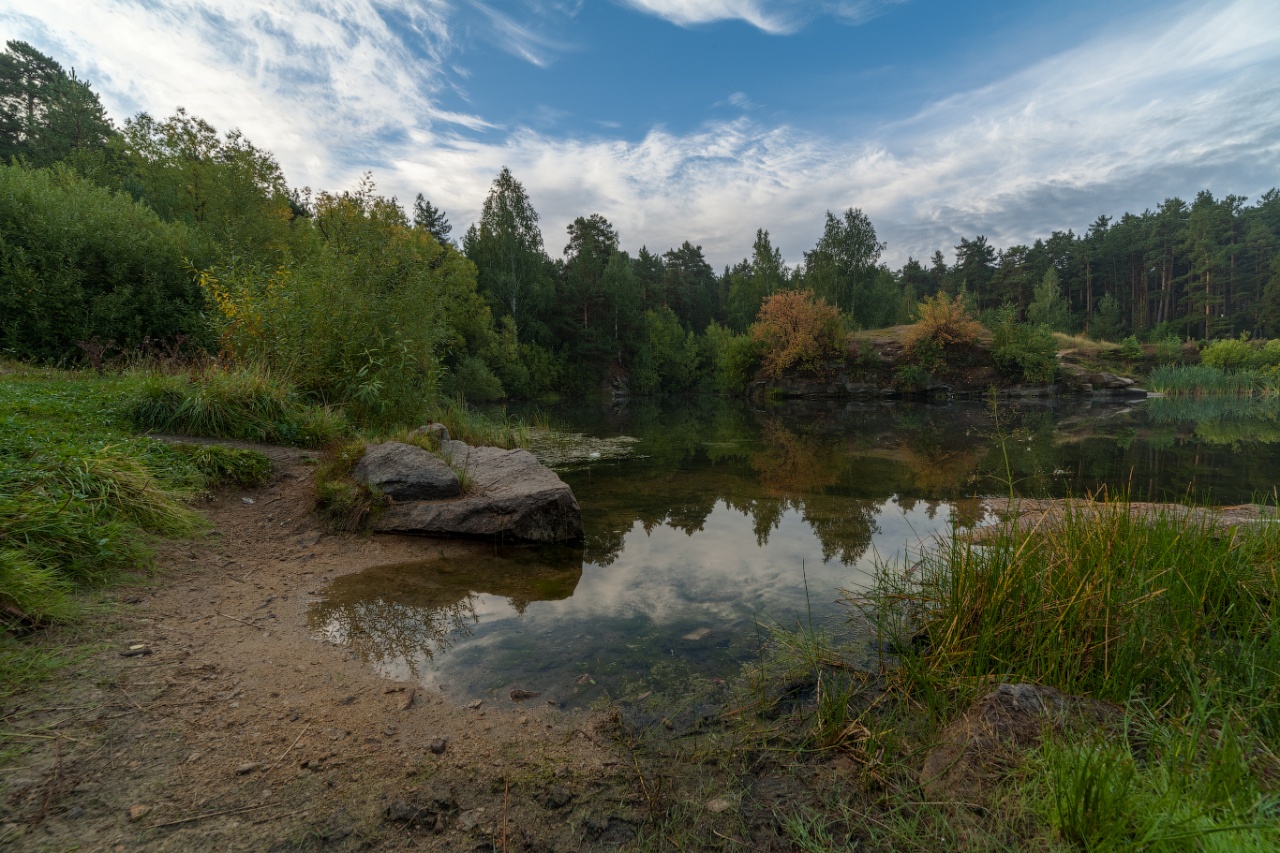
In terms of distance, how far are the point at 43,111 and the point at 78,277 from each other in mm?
37112

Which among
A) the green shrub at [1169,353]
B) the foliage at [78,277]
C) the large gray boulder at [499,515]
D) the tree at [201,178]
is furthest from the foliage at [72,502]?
the green shrub at [1169,353]

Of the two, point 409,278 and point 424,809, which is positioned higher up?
point 409,278

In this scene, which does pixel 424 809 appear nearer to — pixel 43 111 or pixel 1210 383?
pixel 1210 383

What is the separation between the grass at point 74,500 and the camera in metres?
3.07

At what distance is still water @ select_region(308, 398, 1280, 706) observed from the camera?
12.3 ft

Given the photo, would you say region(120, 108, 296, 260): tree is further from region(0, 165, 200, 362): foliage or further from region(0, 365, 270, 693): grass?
region(0, 365, 270, 693): grass

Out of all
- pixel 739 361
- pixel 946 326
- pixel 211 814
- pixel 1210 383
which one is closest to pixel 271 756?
pixel 211 814

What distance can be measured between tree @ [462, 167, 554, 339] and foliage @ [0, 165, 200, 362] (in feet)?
87.0

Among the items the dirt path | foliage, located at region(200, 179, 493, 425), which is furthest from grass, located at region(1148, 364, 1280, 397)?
the dirt path

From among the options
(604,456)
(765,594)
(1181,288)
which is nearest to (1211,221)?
(1181,288)

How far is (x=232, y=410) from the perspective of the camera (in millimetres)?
7719

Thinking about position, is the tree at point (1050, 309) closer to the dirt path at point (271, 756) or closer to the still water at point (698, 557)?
the still water at point (698, 557)

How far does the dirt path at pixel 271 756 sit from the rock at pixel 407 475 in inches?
107

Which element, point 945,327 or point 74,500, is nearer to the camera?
point 74,500
